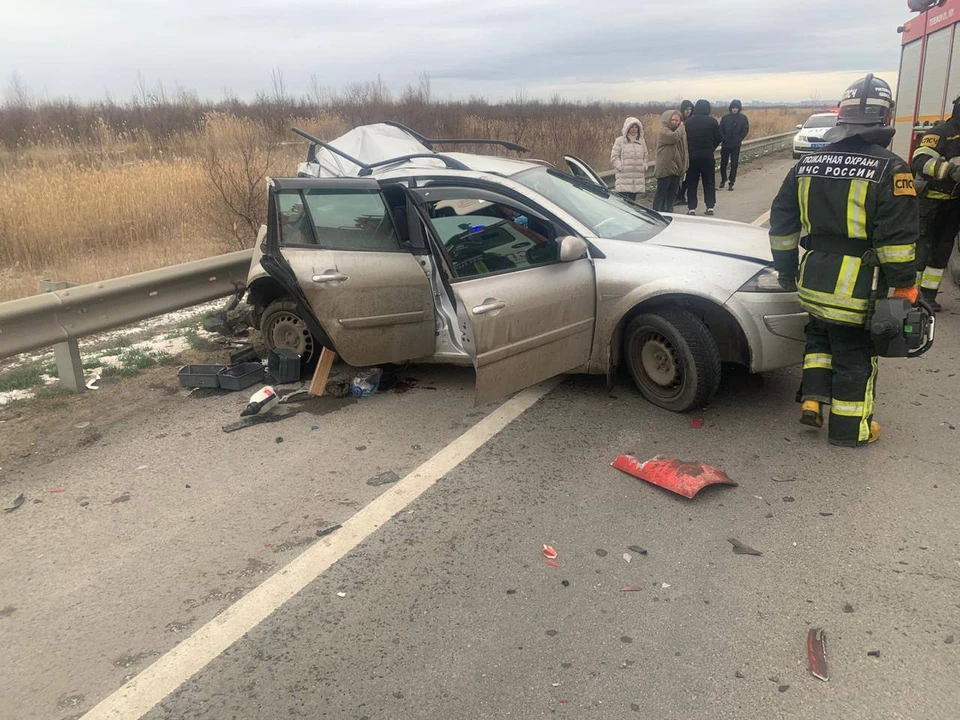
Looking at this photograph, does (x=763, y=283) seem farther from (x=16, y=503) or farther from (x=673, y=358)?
(x=16, y=503)

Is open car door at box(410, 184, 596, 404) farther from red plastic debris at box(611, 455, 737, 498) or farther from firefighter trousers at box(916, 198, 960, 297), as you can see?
firefighter trousers at box(916, 198, 960, 297)

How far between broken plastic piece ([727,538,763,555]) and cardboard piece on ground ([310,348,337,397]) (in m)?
3.12

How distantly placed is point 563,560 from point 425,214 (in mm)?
2472

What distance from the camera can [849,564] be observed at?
3.04m

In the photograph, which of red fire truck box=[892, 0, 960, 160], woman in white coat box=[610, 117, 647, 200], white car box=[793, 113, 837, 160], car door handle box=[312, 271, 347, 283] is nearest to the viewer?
car door handle box=[312, 271, 347, 283]

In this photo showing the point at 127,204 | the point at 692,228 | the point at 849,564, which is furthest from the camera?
the point at 127,204

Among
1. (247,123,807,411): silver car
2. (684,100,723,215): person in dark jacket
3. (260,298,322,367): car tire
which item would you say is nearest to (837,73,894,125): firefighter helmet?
(247,123,807,411): silver car

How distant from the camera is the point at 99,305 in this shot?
530 cm

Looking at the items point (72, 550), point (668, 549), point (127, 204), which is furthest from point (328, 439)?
point (127, 204)

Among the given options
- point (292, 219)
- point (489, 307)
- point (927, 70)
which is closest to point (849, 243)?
point (489, 307)

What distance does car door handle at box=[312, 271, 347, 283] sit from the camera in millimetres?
4918

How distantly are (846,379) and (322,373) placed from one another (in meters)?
3.44

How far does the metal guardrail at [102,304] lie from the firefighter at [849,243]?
4460 mm

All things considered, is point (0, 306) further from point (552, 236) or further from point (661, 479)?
point (661, 479)
